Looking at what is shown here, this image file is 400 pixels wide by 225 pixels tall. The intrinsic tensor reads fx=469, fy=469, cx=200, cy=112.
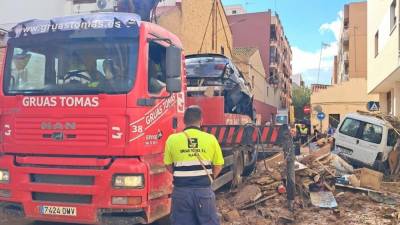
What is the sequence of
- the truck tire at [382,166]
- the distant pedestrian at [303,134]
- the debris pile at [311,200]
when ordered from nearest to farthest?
the debris pile at [311,200] → the truck tire at [382,166] → the distant pedestrian at [303,134]

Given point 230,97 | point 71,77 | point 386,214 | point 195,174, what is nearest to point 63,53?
point 71,77

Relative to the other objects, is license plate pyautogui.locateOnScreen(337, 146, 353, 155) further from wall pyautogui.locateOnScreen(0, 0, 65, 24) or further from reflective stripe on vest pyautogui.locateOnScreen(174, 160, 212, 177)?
wall pyautogui.locateOnScreen(0, 0, 65, 24)

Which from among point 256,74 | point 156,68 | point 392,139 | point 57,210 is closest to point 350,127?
point 392,139

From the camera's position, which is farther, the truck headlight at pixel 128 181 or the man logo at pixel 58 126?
the man logo at pixel 58 126

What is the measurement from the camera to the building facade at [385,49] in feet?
56.1

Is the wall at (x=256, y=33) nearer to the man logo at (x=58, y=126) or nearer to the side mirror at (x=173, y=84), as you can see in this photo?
the side mirror at (x=173, y=84)

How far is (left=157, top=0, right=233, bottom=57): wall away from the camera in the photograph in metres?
22.5

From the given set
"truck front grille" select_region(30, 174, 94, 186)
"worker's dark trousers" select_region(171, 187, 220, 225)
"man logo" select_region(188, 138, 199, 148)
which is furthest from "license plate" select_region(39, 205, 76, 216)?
"man logo" select_region(188, 138, 199, 148)

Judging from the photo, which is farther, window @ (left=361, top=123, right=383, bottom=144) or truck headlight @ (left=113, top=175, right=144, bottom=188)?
window @ (left=361, top=123, right=383, bottom=144)

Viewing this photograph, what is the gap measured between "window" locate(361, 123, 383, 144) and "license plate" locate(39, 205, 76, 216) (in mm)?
10555

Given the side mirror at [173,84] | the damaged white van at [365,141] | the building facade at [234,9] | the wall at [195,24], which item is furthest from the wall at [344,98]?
the building facade at [234,9]

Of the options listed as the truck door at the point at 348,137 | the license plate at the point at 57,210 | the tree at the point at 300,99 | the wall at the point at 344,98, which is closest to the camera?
the license plate at the point at 57,210

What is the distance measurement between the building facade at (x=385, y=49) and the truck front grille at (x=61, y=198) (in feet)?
43.3

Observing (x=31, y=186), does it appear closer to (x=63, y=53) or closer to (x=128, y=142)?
(x=128, y=142)
